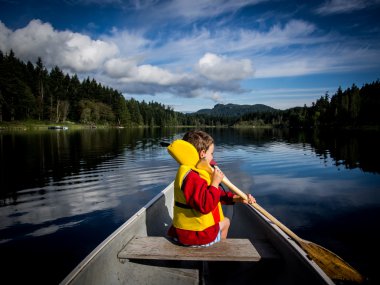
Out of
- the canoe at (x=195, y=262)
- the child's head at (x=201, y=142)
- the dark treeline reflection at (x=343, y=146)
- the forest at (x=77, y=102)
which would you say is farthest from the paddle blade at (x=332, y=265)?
the forest at (x=77, y=102)

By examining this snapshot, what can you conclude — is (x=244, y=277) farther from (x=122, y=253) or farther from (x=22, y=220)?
(x=22, y=220)

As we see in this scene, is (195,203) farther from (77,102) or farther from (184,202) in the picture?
(77,102)

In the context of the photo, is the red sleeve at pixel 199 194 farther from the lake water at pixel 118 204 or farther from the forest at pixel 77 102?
the forest at pixel 77 102

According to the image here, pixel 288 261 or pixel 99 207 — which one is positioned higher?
pixel 288 261

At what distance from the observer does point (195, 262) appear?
4422 millimetres

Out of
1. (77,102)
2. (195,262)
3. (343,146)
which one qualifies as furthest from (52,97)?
(195,262)

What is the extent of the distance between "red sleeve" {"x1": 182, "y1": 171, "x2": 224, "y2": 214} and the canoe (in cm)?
79

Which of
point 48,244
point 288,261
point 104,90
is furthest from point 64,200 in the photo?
point 104,90

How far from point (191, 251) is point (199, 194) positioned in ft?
3.30

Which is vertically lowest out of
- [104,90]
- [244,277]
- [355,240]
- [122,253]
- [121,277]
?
[355,240]

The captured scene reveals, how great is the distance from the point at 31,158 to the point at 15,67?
233 feet

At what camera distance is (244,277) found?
165 inches

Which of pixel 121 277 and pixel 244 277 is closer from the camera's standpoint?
pixel 121 277

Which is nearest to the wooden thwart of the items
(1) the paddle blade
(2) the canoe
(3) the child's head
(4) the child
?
(2) the canoe
